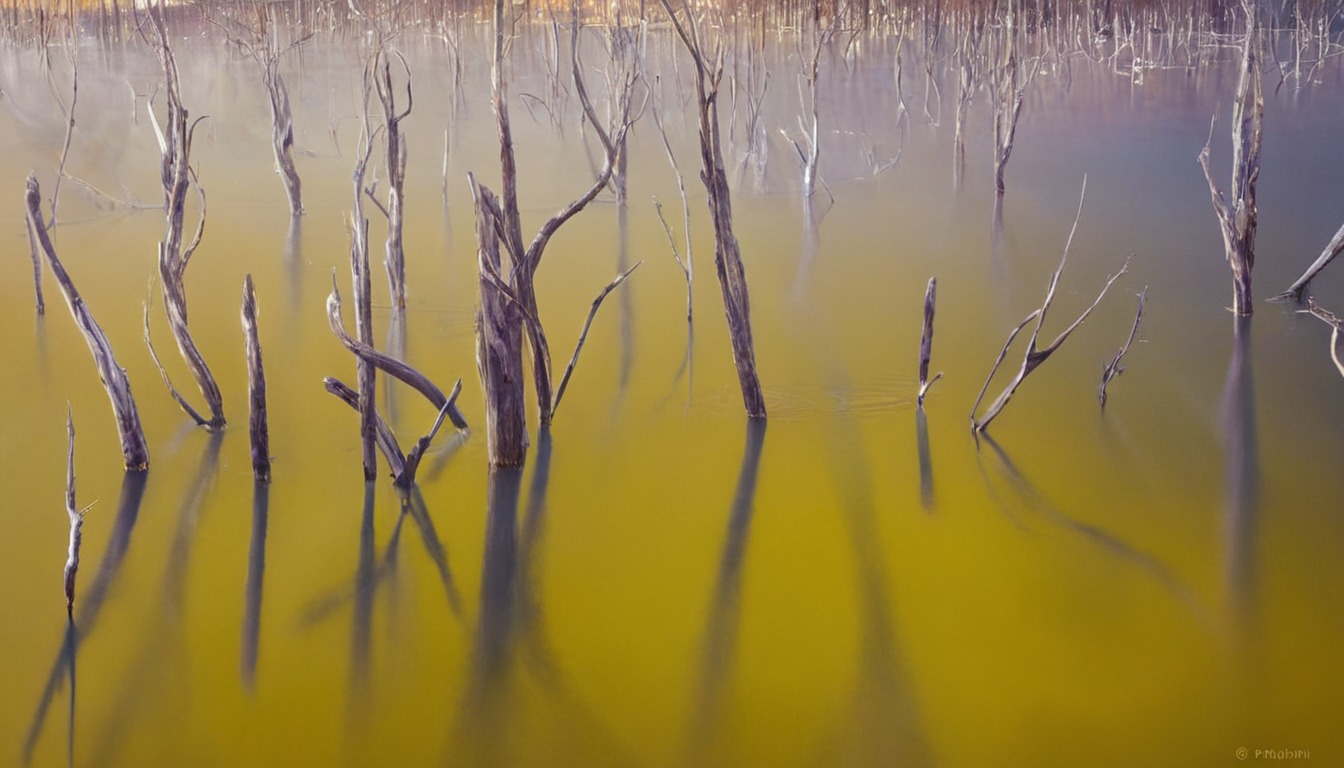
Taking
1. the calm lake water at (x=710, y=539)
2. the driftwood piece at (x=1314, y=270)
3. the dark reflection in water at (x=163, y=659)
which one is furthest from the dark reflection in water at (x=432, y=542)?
the driftwood piece at (x=1314, y=270)

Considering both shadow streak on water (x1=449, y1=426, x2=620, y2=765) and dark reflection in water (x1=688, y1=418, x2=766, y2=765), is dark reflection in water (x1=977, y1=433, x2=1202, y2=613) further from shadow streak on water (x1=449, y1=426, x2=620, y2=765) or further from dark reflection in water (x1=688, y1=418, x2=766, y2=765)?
shadow streak on water (x1=449, y1=426, x2=620, y2=765)

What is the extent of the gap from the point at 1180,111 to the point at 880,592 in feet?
16.7

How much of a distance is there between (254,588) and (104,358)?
433mm

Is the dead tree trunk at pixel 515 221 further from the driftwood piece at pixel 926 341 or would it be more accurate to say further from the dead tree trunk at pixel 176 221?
the driftwood piece at pixel 926 341

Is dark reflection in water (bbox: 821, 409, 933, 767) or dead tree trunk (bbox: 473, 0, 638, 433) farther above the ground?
dead tree trunk (bbox: 473, 0, 638, 433)

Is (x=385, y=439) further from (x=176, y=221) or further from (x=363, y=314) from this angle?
(x=176, y=221)

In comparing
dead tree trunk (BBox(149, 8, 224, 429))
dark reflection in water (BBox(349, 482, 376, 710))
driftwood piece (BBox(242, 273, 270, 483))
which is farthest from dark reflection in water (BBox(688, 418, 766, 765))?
dead tree trunk (BBox(149, 8, 224, 429))

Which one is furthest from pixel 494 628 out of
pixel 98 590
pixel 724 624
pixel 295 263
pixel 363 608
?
pixel 295 263

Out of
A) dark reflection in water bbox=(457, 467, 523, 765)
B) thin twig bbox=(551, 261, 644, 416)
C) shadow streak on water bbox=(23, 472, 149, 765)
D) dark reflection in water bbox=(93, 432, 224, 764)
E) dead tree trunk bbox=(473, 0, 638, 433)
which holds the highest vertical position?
dead tree trunk bbox=(473, 0, 638, 433)

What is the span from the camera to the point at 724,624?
130 cm

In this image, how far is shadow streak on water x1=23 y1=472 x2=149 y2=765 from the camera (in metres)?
1.12

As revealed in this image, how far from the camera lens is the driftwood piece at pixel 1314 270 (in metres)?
2.33

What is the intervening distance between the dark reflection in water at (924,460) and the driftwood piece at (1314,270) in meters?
1.06

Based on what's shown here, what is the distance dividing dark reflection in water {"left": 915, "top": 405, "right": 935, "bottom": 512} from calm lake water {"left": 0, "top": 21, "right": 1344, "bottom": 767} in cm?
1
